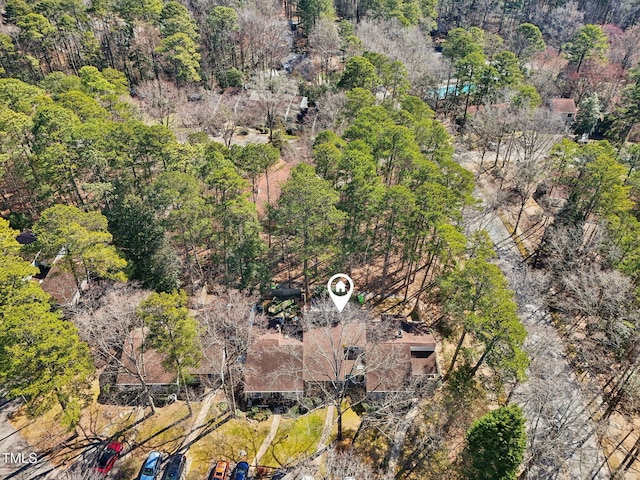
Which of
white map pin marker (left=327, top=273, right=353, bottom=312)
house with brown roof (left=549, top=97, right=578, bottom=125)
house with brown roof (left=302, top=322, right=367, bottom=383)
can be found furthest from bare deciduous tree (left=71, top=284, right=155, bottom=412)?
house with brown roof (left=549, top=97, right=578, bottom=125)

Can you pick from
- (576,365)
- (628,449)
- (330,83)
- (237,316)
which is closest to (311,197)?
(237,316)

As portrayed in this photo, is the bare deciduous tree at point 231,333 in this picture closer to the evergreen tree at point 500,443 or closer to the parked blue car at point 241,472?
the parked blue car at point 241,472

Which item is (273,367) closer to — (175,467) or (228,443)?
(228,443)

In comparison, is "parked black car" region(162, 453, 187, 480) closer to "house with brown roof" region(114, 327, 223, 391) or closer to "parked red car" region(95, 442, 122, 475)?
"parked red car" region(95, 442, 122, 475)

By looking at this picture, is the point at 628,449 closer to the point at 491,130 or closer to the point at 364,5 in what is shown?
the point at 491,130

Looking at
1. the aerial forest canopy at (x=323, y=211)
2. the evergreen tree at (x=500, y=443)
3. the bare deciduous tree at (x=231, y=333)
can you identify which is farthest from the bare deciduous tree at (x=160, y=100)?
the evergreen tree at (x=500, y=443)

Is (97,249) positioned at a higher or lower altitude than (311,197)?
lower
